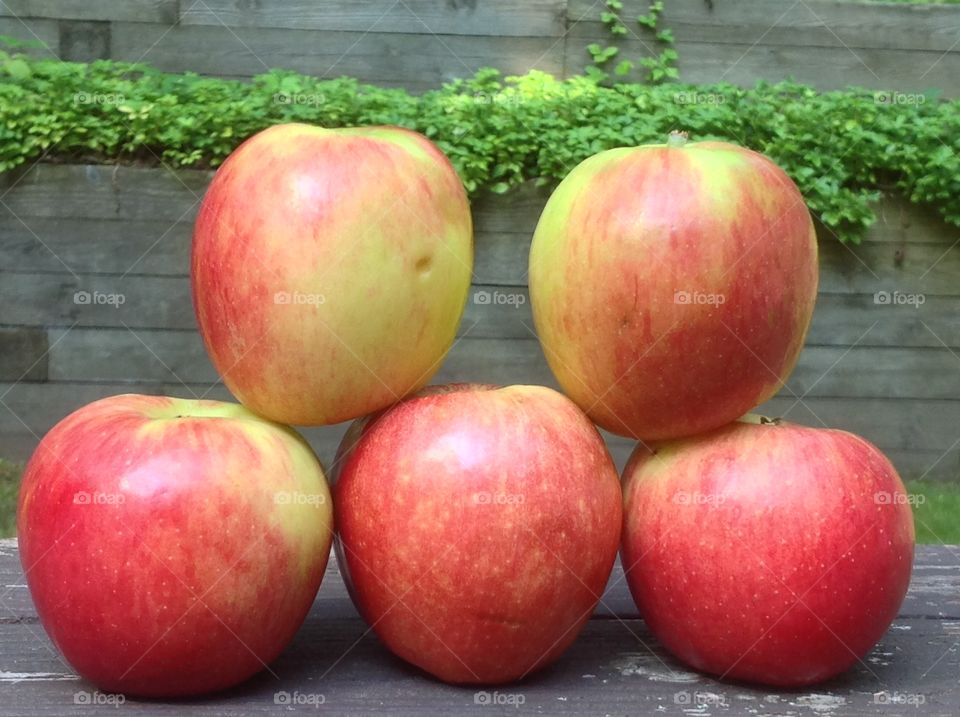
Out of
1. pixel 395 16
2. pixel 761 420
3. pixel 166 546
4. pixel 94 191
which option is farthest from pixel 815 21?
pixel 166 546

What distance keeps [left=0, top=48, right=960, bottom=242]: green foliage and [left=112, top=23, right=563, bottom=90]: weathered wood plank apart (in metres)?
0.28

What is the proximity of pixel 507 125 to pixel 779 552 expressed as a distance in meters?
1.77

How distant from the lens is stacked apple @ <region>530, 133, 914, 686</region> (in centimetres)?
123

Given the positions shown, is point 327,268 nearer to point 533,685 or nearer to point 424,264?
point 424,264

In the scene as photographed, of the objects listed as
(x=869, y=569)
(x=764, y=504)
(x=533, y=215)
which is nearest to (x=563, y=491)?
(x=764, y=504)

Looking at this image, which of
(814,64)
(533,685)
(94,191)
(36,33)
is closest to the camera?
(533,685)

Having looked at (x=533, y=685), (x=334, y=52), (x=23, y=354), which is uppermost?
(x=334, y=52)

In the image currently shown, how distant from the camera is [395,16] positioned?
10.6 feet

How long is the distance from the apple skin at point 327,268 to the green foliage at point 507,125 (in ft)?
4.75

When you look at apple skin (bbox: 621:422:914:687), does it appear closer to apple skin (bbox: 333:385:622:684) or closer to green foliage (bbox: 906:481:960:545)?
apple skin (bbox: 333:385:622:684)

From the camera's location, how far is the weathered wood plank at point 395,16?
10.5 ft

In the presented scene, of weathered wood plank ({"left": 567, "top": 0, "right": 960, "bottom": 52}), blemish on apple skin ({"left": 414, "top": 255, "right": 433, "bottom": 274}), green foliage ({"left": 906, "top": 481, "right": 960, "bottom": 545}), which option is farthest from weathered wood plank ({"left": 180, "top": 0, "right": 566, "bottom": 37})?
blemish on apple skin ({"left": 414, "top": 255, "right": 433, "bottom": 274})

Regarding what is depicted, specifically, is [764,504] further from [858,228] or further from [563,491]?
[858,228]

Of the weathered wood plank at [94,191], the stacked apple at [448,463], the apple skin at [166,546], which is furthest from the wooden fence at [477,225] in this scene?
the apple skin at [166,546]
